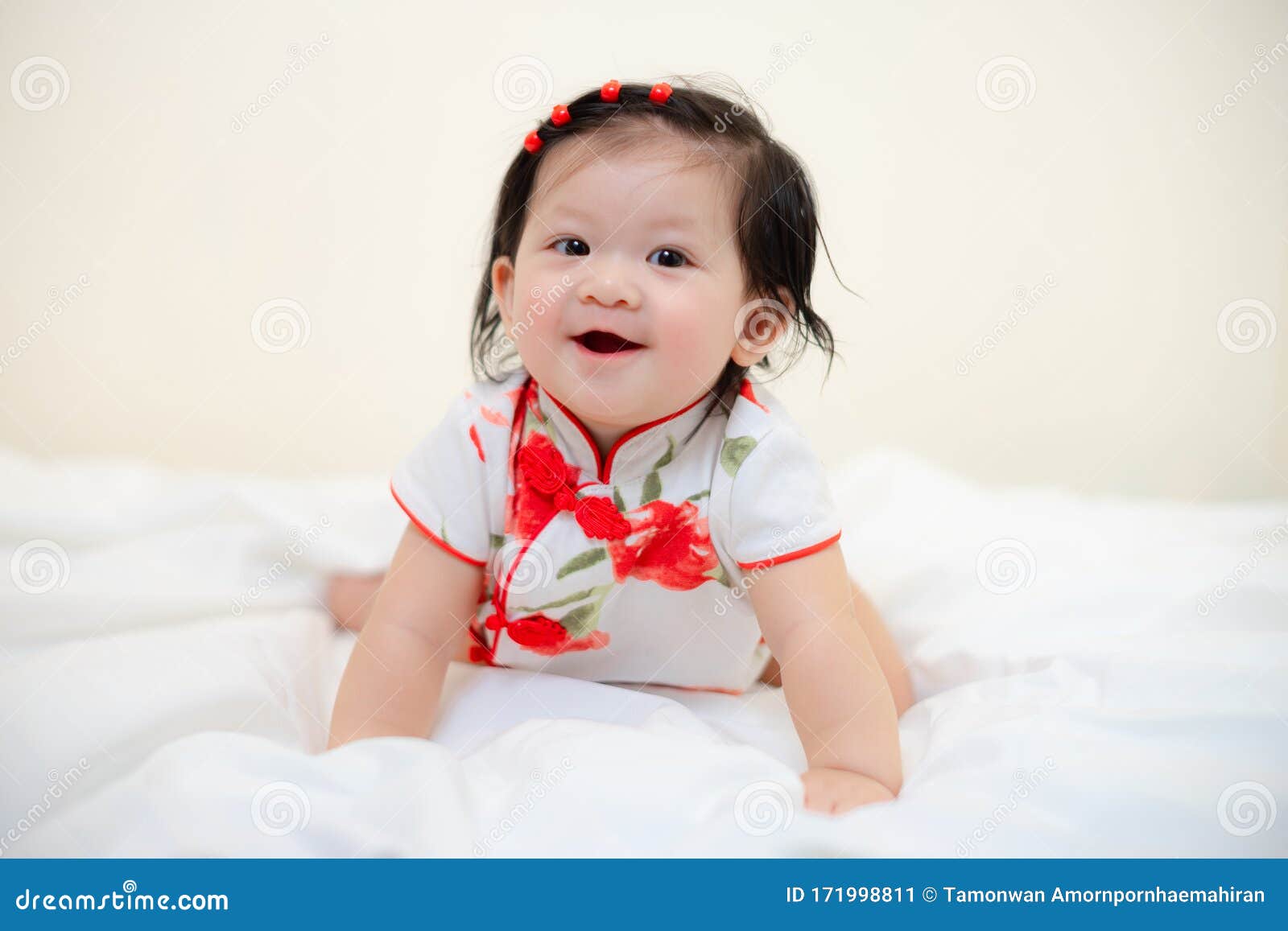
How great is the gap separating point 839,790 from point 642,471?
1.10 feet

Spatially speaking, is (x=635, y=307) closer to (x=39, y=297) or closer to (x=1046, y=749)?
(x=1046, y=749)

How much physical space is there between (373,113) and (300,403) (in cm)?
50

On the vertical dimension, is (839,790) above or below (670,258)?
below

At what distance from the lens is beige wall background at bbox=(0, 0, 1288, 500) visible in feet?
5.50

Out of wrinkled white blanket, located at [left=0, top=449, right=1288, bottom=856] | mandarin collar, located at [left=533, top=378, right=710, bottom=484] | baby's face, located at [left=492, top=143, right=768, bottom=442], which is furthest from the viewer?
mandarin collar, located at [left=533, top=378, right=710, bottom=484]

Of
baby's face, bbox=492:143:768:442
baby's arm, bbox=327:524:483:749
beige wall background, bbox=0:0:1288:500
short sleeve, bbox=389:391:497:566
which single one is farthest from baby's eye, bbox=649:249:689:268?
beige wall background, bbox=0:0:1288:500

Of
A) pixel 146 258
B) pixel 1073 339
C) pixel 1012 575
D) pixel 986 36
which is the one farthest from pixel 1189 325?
pixel 146 258

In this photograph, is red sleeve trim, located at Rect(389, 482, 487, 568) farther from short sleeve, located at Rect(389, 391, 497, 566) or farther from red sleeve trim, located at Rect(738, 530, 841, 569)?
red sleeve trim, located at Rect(738, 530, 841, 569)

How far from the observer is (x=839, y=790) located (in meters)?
0.87

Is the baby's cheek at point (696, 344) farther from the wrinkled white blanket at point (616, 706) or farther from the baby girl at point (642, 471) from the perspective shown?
the wrinkled white blanket at point (616, 706)

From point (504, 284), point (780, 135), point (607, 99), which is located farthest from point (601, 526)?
point (780, 135)

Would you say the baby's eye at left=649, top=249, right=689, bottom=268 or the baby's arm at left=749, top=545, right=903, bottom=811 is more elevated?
the baby's eye at left=649, top=249, right=689, bottom=268

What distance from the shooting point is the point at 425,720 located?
102 cm

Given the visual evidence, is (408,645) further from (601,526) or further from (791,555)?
(791,555)
